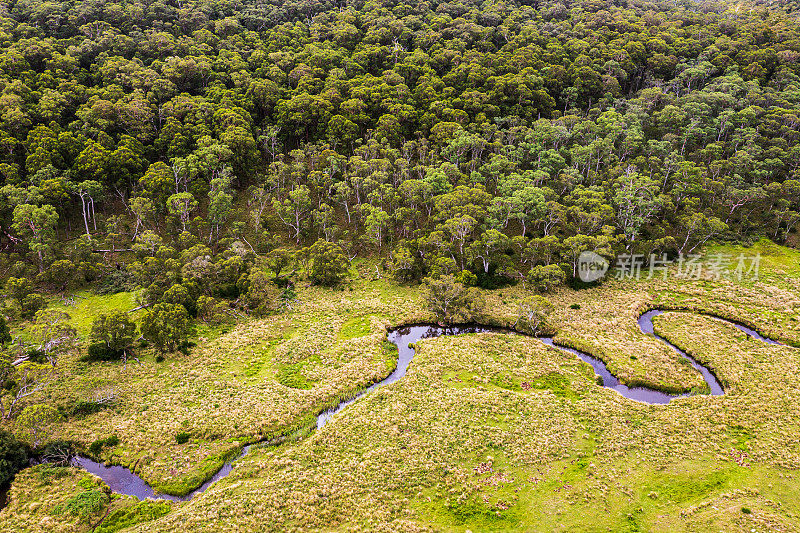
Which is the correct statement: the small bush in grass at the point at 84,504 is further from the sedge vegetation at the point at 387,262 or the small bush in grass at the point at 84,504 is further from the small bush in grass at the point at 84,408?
the small bush in grass at the point at 84,408

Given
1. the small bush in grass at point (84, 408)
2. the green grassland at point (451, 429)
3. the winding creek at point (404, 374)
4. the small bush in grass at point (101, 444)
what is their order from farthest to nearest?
the small bush in grass at point (84, 408) → the small bush in grass at point (101, 444) → the winding creek at point (404, 374) → the green grassland at point (451, 429)

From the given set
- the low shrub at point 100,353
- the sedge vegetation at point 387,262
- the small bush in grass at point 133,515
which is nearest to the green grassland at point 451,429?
the small bush in grass at point 133,515

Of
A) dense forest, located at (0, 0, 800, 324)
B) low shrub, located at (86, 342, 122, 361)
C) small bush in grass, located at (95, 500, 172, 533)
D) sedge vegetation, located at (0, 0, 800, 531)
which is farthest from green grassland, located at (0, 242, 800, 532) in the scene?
dense forest, located at (0, 0, 800, 324)

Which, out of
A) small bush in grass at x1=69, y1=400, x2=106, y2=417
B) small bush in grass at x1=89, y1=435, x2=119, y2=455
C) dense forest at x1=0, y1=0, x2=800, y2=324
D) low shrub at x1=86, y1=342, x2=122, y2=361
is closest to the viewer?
small bush in grass at x1=89, y1=435, x2=119, y2=455

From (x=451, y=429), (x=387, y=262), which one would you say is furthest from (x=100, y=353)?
(x=451, y=429)

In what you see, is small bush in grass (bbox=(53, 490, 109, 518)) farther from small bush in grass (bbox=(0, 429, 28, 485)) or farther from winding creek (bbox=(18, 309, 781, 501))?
small bush in grass (bbox=(0, 429, 28, 485))

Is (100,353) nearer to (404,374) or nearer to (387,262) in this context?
(404,374)
